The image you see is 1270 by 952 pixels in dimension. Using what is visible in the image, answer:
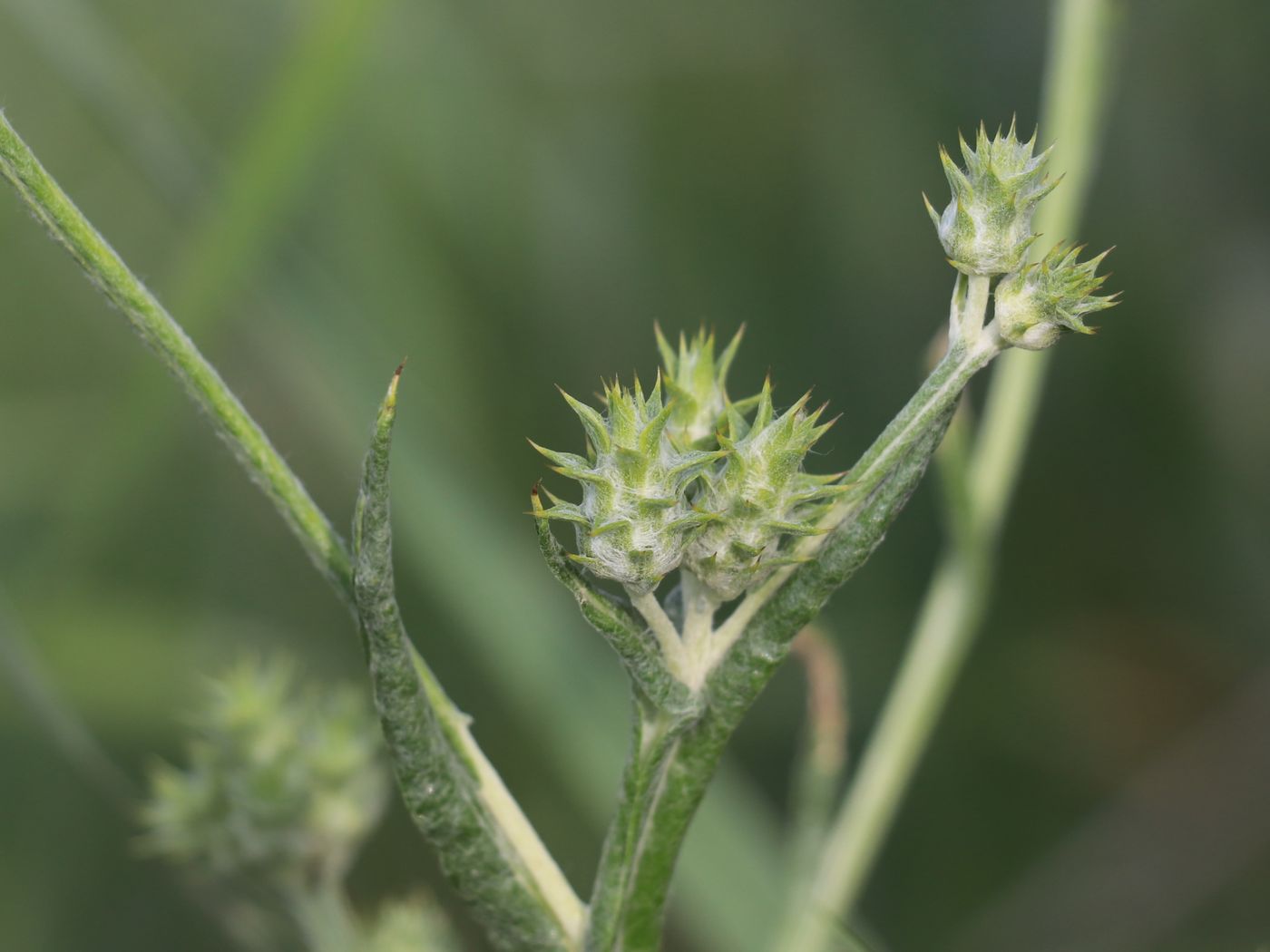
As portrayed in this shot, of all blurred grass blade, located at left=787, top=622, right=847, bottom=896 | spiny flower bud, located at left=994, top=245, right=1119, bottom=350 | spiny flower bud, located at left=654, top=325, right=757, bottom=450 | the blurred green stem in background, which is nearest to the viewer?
spiny flower bud, located at left=994, top=245, right=1119, bottom=350

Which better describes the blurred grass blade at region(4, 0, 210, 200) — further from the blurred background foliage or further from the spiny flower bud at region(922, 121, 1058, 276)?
the spiny flower bud at region(922, 121, 1058, 276)

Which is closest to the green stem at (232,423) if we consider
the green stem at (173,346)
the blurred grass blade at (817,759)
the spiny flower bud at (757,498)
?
the green stem at (173,346)

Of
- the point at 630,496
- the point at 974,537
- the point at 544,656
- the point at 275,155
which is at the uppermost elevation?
the point at 275,155

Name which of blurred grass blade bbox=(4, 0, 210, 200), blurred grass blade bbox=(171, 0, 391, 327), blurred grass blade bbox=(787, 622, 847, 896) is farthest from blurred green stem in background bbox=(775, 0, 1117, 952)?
blurred grass blade bbox=(4, 0, 210, 200)

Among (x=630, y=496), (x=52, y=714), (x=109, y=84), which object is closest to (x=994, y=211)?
(x=630, y=496)

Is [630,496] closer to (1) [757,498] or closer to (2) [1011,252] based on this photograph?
(1) [757,498]
